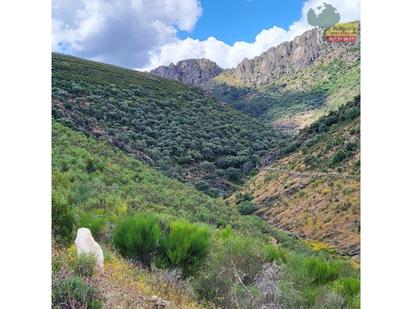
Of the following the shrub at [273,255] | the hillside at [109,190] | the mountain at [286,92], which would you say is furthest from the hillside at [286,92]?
the shrub at [273,255]

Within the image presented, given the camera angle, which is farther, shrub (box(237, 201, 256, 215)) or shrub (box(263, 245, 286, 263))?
shrub (box(237, 201, 256, 215))

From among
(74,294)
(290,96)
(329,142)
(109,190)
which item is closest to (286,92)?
(290,96)

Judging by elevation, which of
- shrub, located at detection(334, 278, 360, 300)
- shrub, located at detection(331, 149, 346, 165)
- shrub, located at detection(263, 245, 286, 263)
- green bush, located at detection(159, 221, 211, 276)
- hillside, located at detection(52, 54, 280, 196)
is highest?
hillside, located at detection(52, 54, 280, 196)

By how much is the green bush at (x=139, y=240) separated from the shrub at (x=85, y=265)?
3.01 ft

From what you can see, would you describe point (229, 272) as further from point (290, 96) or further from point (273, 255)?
point (290, 96)

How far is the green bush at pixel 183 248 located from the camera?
14.6 feet

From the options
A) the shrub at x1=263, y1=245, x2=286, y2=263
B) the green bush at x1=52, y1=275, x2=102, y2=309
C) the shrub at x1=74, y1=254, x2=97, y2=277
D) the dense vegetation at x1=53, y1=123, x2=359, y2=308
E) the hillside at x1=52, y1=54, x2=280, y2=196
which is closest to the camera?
the green bush at x1=52, y1=275, x2=102, y2=309

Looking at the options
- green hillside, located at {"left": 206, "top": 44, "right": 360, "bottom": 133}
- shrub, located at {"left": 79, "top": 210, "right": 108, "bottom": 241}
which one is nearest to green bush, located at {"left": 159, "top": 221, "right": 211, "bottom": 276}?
shrub, located at {"left": 79, "top": 210, "right": 108, "bottom": 241}

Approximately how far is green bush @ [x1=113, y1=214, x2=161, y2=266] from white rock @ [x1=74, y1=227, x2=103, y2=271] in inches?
27.8

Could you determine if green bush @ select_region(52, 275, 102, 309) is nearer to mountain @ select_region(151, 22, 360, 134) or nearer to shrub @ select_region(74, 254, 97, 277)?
shrub @ select_region(74, 254, 97, 277)

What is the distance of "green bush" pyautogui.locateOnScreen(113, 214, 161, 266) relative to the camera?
4469 mm

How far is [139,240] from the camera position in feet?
14.7
